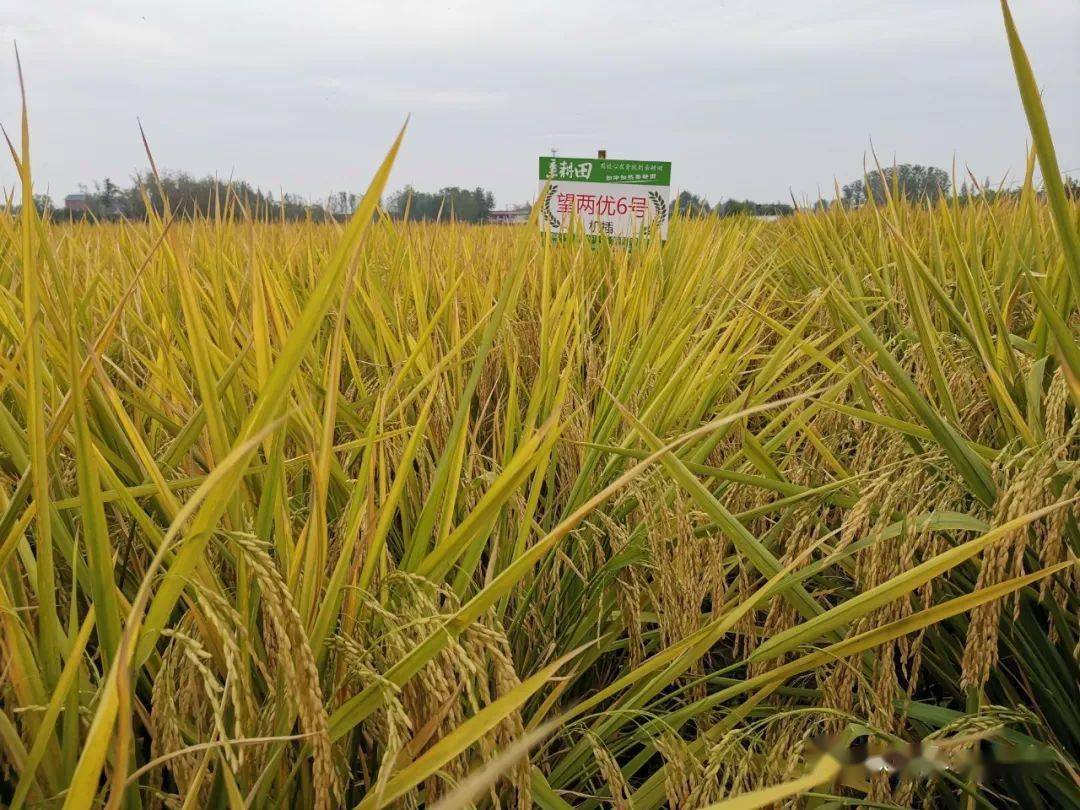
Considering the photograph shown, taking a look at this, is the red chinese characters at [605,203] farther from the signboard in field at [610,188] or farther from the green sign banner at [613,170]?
the green sign banner at [613,170]

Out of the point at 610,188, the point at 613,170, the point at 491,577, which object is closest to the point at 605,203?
the point at 610,188

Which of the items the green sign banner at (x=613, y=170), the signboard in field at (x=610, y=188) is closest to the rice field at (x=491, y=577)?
the signboard in field at (x=610, y=188)

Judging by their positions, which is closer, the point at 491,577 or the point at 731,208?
the point at 491,577

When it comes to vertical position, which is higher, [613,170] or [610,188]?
[613,170]

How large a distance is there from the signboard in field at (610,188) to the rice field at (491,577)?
2591mm

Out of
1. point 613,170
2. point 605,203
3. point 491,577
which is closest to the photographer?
point 491,577

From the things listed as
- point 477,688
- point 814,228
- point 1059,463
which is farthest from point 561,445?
point 814,228

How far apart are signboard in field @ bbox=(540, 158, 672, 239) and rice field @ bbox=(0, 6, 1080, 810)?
2591mm

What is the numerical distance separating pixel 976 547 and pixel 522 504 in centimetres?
54

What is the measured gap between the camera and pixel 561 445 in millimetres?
1378

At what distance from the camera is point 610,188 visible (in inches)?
167

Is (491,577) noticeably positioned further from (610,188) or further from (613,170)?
(613,170)

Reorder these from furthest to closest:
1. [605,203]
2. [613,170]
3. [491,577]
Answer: [613,170], [605,203], [491,577]

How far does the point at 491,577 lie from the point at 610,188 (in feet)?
11.8
